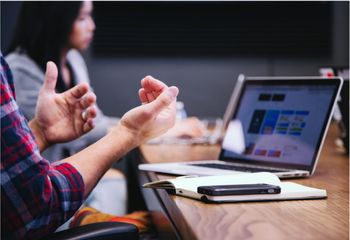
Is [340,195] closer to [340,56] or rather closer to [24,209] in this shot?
[24,209]

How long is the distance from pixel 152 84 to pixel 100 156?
0.22 meters

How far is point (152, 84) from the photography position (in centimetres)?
138

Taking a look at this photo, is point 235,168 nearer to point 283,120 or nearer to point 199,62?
point 283,120

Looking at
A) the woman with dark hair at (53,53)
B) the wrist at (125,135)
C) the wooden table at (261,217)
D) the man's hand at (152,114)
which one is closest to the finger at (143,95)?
the man's hand at (152,114)

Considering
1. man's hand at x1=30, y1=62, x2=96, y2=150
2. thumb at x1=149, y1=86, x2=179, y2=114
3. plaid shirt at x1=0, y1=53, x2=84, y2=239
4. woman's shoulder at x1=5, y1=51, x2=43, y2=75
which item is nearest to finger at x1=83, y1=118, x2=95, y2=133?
man's hand at x1=30, y1=62, x2=96, y2=150

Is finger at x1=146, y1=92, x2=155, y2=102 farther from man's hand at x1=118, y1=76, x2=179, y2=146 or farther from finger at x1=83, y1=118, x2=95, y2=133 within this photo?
finger at x1=83, y1=118, x2=95, y2=133

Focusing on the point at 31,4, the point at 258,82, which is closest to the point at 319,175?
the point at 258,82

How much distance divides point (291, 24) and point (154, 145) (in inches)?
109

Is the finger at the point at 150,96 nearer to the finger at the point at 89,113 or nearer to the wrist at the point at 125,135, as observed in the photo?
the wrist at the point at 125,135

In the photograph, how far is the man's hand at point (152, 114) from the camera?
4.19 ft

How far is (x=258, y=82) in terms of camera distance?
1.83m

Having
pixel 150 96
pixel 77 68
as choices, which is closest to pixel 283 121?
pixel 150 96

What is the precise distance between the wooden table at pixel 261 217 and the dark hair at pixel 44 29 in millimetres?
1452

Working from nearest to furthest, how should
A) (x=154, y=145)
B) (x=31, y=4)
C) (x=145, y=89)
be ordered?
(x=145, y=89)
(x=154, y=145)
(x=31, y=4)
